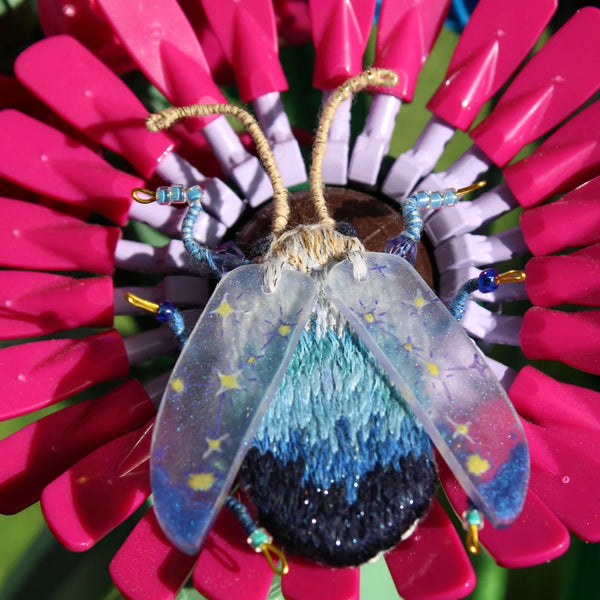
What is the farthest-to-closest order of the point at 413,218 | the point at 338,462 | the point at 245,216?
1. the point at 245,216
2. the point at 413,218
3. the point at 338,462

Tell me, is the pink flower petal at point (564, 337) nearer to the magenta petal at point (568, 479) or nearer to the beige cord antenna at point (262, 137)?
the magenta petal at point (568, 479)

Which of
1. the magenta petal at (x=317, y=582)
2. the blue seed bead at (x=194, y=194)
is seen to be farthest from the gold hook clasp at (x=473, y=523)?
the blue seed bead at (x=194, y=194)

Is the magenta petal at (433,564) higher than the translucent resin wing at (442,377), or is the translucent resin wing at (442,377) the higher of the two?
the translucent resin wing at (442,377)

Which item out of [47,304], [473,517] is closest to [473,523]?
[473,517]

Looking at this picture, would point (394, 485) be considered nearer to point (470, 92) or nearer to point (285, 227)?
point (285, 227)

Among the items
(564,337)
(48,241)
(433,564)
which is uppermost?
(48,241)

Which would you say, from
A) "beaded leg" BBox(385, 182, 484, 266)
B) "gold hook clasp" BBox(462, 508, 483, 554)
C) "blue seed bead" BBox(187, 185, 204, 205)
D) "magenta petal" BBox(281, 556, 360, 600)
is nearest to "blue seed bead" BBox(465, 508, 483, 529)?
"gold hook clasp" BBox(462, 508, 483, 554)

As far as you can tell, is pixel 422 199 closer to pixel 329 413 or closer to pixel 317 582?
pixel 329 413
